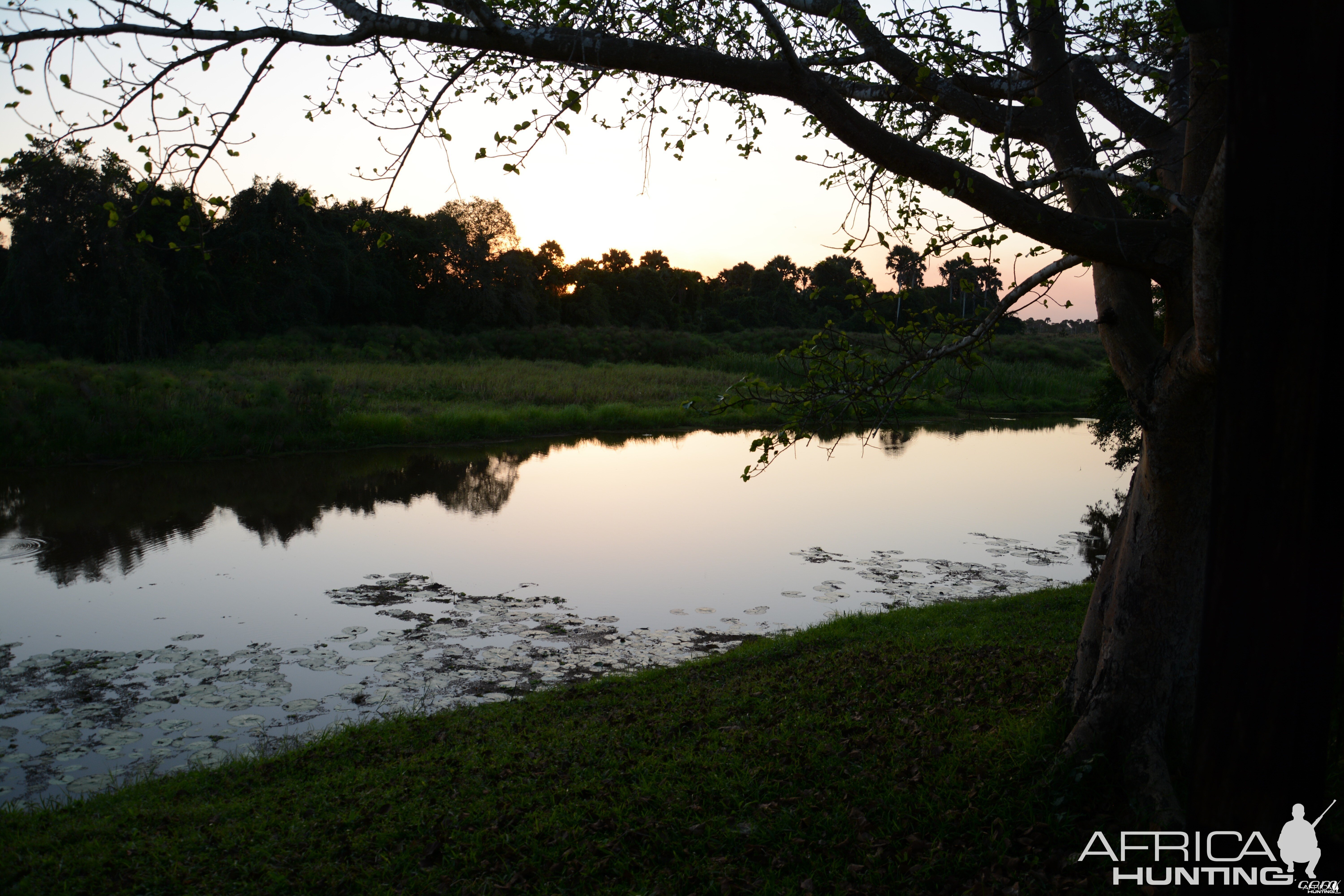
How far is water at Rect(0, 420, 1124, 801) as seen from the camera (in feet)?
24.0

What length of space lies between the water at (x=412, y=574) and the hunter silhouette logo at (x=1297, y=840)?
6.20 metres

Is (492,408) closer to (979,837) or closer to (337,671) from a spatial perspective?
(337,671)

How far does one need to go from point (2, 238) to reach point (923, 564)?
44.2 meters

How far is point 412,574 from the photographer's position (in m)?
11.9

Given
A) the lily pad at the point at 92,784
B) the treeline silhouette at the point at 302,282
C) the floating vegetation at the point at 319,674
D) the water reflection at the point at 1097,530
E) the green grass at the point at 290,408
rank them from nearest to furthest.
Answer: the lily pad at the point at 92,784
the floating vegetation at the point at 319,674
the water reflection at the point at 1097,530
the green grass at the point at 290,408
the treeline silhouette at the point at 302,282

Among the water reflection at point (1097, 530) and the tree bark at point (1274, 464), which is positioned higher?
the tree bark at point (1274, 464)

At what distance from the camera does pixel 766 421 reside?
3262 centimetres

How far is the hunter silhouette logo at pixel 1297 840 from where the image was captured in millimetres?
1989

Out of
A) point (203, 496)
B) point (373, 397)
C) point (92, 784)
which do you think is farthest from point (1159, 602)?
point (373, 397)

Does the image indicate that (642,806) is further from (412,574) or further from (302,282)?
(302,282)

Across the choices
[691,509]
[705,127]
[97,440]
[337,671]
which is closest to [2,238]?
[97,440]

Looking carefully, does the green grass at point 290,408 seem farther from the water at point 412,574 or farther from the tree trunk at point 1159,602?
the tree trunk at point 1159,602

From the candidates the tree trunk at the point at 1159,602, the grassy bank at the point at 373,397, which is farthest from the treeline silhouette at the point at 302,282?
the tree trunk at the point at 1159,602

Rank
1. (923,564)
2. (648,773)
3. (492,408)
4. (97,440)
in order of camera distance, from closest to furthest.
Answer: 1. (648,773)
2. (923,564)
3. (97,440)
4. (492,408)
